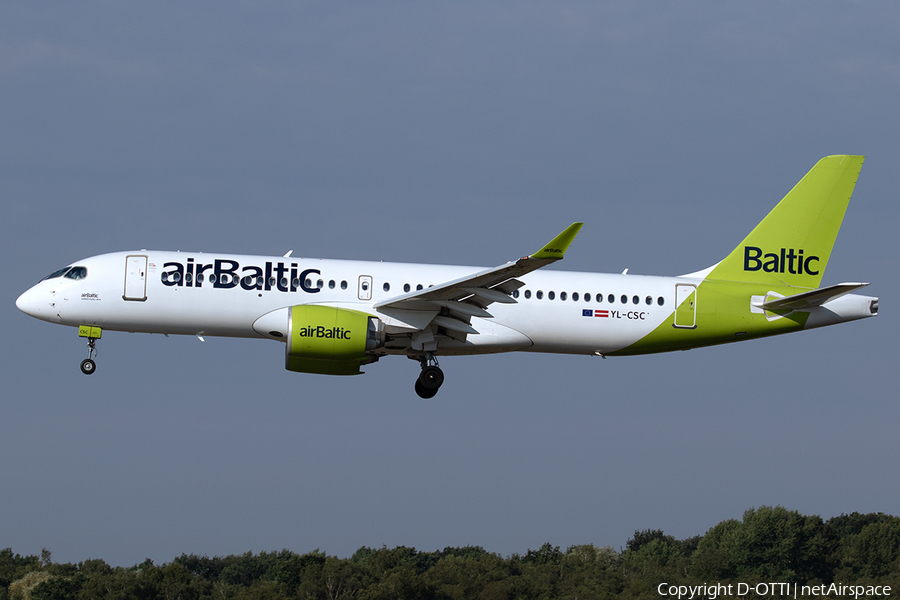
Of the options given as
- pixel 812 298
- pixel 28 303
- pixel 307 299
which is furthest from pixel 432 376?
pixel 28 303

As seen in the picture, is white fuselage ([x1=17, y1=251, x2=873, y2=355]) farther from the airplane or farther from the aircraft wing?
the aircraft wing

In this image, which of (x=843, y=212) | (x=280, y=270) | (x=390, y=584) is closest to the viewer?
(x=280, y=270)

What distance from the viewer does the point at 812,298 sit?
1273 inches

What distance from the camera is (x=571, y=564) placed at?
93.2 metres

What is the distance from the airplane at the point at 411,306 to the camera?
Answer: 98.5 feet

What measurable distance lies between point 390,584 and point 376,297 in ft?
143

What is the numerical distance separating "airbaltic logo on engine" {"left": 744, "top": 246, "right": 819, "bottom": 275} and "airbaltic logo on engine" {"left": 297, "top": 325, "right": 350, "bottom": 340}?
14505 mm

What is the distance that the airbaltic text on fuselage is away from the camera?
30.8 metres

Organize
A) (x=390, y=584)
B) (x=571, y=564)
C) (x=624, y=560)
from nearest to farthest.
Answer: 1. (x=390, y=584)
2. (x=571, y=564)
3. (x=624, y=560)

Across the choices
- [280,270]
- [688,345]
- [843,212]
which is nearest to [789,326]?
[688,345]

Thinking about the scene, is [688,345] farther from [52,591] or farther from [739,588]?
[52,591]

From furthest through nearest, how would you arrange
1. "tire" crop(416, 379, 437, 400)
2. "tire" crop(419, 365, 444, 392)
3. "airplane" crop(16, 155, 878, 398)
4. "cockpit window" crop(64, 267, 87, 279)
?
"tire" crop(416, 379, 437, 400), "tire" crop(419, 365, 444, 392), "cockpit window" crop(64, 267, 87, 279), "airplane" crop(16, 155, 878, 398)

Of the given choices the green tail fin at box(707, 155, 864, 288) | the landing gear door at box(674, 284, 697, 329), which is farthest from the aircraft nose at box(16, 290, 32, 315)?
the green tail fin at box(707, 155, 864, 288)

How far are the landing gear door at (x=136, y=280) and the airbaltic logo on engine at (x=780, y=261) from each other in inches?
786
